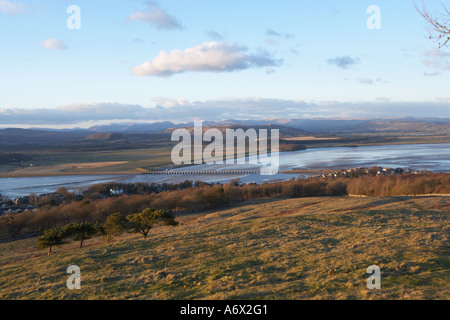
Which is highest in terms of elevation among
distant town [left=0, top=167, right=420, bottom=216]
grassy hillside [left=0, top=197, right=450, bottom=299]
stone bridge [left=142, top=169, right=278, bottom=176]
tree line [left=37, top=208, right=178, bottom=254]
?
grassy hillside [left=0, top=197, right=450, bottom=299]

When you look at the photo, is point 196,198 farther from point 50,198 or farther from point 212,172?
point 212,172

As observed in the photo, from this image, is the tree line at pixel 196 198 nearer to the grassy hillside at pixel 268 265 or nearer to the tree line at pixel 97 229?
the tree line at pixel 97 229

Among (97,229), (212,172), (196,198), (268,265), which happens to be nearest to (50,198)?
(196,198)

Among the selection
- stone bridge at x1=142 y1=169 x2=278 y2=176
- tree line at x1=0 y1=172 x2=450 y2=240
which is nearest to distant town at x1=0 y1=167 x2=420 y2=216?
tree line at x1=0 y1=172 x2=450 y2=240

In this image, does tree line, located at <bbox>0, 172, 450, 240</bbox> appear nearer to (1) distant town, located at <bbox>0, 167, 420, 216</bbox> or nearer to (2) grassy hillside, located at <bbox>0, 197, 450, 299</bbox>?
(1) distant town, located at <bbox>0, 167, 420, 216</bbox>

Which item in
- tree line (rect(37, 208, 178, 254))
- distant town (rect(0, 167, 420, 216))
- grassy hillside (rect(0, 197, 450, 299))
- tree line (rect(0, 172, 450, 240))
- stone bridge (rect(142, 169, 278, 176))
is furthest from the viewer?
stone bridge (rect(142, 169, 278, 176))

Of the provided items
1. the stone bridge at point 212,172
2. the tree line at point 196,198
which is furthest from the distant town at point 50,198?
the stone bridge at point 212,172
